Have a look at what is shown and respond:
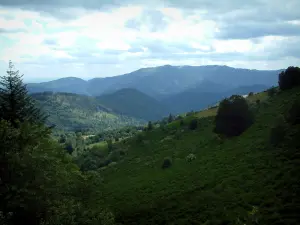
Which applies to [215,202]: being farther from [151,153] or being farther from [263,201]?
[151,153]

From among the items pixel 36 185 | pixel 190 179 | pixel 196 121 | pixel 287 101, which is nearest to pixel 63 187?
pixel 36 185

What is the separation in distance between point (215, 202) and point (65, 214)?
16.8 metres

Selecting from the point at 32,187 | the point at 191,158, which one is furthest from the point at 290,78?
the point at 32,187

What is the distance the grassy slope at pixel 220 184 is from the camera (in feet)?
96.9

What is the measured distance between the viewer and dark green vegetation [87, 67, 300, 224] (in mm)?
29312

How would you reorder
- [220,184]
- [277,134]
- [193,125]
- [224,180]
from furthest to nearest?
[193,125] → [277,134] → [224,180] → [220,184]

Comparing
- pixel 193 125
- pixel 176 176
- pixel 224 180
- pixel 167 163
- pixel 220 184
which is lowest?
pixel 167 163

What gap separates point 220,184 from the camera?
38875mm

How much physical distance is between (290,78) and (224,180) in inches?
1927

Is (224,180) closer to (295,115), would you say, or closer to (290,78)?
(295,115)

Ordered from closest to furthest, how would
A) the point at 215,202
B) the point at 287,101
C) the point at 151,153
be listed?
the point at 215,202, the point at 287,101, the point at 151,153

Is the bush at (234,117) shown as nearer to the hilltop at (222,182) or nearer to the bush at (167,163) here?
the hilltop at (222,182)

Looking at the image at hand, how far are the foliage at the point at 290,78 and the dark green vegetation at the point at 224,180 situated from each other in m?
2.51

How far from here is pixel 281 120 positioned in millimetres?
51938
